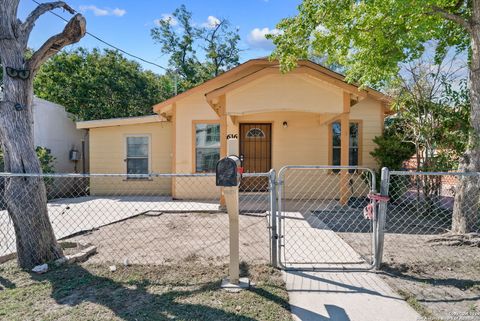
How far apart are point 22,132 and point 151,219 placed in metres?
3.82

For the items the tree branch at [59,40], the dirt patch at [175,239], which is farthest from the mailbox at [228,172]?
the tree branch at [59,40]

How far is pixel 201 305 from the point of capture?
2.85 m

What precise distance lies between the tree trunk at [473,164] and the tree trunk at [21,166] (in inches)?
248

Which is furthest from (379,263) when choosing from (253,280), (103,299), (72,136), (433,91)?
(72,136)

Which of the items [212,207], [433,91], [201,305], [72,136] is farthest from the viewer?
[72,136]

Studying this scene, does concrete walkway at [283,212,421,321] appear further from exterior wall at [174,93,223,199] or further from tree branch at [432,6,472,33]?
exterior wall at [174,93,223,199]

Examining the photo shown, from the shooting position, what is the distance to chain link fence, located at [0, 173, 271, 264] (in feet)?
14.4

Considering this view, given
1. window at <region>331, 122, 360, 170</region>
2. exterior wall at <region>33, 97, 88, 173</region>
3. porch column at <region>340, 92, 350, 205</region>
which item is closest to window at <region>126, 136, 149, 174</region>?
exterior wall at <region>33, 97, 88, 173</region>

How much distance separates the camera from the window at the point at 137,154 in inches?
430

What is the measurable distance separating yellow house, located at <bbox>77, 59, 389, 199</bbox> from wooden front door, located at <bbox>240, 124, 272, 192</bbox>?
32mm

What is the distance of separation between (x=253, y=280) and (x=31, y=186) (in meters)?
2.87

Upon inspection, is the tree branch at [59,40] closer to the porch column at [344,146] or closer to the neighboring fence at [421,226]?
the neighboring fence at [421,226]

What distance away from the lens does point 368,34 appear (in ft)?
19.9

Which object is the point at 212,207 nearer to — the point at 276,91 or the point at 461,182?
the point at 276,91
